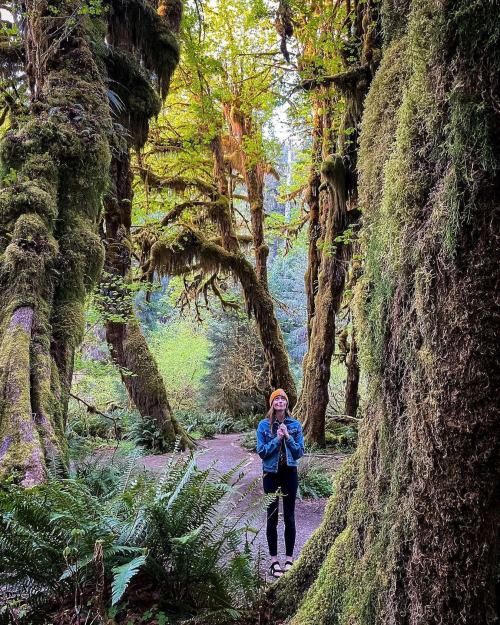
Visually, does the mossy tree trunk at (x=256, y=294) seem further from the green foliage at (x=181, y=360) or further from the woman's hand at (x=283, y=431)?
the woman's hand at (x=283, y=431)

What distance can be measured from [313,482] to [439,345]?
23.8 feet

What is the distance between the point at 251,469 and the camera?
9.19 m

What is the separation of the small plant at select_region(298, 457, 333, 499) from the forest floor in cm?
18

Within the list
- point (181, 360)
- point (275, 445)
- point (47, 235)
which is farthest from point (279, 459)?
point (181, 360)

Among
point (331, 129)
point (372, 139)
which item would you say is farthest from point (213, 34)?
point (372, 139)

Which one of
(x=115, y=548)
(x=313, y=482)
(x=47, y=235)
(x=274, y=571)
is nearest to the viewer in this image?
(x=115, y=548)

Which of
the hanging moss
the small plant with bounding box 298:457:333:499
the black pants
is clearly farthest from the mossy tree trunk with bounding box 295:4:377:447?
the black pants

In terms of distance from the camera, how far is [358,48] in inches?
307

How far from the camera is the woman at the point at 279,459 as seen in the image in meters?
4.31

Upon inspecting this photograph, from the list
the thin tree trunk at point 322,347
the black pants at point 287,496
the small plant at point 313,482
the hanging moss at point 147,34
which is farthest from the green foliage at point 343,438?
the hanging moss at point 147,34

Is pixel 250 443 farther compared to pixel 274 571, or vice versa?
pixel 250 443

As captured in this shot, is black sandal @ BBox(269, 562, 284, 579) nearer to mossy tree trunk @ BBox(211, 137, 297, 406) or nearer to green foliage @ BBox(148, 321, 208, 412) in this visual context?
mossy tree trunk @ BBox(211, 137, 297, 406)

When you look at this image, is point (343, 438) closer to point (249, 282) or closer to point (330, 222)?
point (249, 282)

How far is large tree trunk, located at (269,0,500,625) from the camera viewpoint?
136 cm
